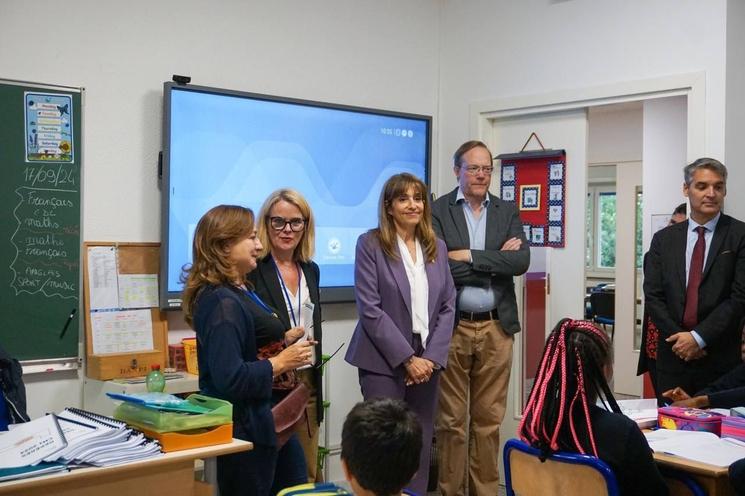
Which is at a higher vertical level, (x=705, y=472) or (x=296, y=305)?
(x=296, y=305)

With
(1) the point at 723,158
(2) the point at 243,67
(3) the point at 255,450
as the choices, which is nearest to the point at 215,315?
(3) the point at 255,450

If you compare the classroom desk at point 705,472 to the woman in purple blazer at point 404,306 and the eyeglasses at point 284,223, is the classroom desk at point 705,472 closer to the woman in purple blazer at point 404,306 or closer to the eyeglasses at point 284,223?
the woman in purple blazer at point 404,306

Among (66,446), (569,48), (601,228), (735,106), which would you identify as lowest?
(66,446)

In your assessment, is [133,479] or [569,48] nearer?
[133,479]

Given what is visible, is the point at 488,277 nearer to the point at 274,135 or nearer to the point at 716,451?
the point at 274,135

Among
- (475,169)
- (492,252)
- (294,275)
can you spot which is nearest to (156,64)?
(294,275)

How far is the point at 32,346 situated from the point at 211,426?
160cm

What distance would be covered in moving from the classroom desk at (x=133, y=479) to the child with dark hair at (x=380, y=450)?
0.68 metres

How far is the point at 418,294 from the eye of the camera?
11.9ft

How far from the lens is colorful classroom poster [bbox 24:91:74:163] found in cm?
366

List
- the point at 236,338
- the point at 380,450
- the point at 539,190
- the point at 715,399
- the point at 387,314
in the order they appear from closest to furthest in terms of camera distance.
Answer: the point at 380,450 < the point at 236,338 < the point at 715,399 < the point at 387,314 < the point at 539,190

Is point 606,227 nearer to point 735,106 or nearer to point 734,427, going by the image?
point 735,106

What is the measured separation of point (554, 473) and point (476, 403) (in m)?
1.83

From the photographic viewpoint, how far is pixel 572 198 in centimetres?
484
